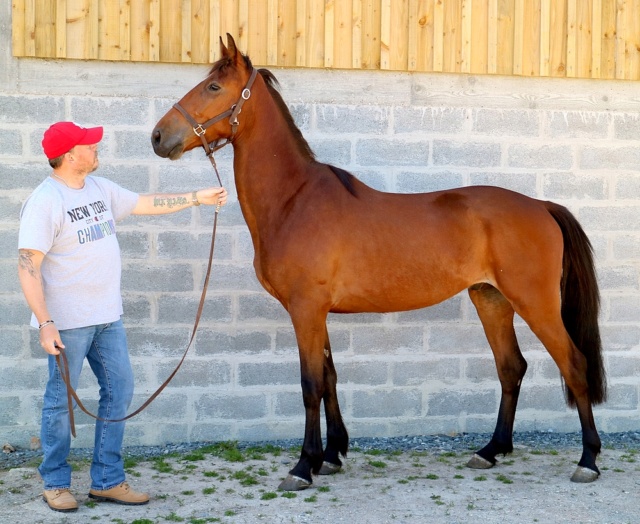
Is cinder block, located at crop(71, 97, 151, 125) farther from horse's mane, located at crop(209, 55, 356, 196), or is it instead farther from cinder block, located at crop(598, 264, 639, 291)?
cinder block, located at crop(598, 264, 639, 291)

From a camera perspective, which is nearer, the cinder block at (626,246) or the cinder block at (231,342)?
the cinder block at (231,342)

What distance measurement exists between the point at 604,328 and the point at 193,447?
9.80ft

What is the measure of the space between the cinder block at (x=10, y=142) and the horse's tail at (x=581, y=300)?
3337 millimetres

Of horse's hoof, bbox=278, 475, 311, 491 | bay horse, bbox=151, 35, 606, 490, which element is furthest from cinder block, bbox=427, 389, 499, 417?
horse's hoof, bbox=278, 475, 311, 491

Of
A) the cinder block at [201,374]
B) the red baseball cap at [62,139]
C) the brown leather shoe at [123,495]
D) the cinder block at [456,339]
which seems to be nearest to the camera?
the red baseball cap at [62,139]

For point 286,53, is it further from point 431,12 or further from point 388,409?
point 388,409

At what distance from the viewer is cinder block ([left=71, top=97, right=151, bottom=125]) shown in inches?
193

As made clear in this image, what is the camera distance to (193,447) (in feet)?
16.4

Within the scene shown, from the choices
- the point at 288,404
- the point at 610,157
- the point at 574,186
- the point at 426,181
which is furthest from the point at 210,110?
the point at 610,157

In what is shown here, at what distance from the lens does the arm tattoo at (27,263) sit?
3385 millimetres

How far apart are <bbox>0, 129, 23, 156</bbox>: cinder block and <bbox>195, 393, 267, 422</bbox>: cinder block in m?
2.00

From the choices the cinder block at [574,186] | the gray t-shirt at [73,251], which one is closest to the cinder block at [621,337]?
the cinder block at [574,186]

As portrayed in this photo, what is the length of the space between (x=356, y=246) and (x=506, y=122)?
5.86 ft

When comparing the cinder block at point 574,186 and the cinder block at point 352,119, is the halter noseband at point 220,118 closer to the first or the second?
the cinder block at point 352,119
